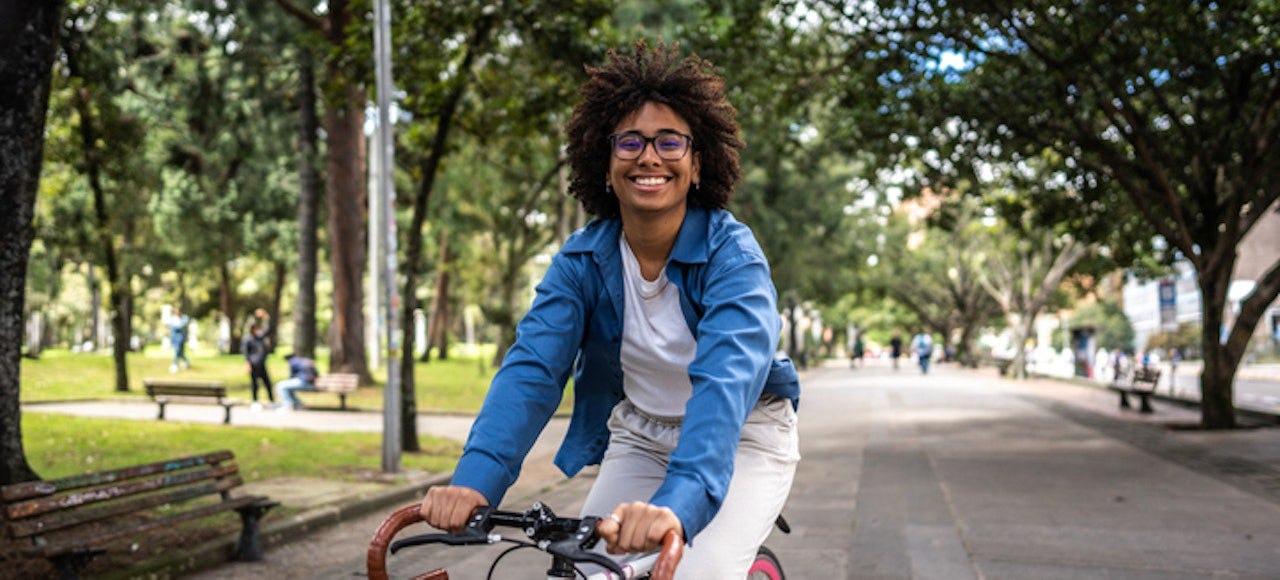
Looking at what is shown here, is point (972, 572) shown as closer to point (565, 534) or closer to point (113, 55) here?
point (565, 534)

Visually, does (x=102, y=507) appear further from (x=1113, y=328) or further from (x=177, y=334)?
(x=1113, y=328)

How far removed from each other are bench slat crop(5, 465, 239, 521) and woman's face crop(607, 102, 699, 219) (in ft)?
14.0

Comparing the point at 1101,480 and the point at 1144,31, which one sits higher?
the point at 1144,31

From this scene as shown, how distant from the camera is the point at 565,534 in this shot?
2021 millimetres

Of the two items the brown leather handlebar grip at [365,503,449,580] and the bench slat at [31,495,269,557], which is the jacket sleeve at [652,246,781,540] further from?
the bench slat at [31,495,269,557]

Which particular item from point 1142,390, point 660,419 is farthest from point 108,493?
point 1142,390

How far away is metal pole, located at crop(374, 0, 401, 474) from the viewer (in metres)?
10.8

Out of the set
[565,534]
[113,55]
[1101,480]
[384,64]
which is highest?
[113,55]

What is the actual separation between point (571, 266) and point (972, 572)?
4499 mm

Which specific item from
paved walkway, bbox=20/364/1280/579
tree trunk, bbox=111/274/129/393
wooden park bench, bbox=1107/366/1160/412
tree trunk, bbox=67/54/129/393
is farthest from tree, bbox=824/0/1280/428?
tree trunk, bbox=111/274/129/393

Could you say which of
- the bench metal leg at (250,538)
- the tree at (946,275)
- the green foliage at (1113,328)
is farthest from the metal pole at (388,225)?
the green foliage at (1113,328)

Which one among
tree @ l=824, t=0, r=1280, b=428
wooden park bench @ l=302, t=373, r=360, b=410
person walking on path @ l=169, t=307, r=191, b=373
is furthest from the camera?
person walking on path @ l=169, t=307, r=191, b=373

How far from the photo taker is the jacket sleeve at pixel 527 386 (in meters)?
2.24

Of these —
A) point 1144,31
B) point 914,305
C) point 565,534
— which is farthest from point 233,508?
point 914,305
